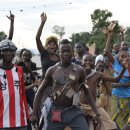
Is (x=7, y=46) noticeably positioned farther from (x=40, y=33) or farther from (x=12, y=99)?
(x=40, y=33)

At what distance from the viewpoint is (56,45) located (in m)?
8.20

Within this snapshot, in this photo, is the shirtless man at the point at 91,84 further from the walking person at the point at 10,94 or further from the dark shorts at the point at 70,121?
the walking person at the point at 10,94

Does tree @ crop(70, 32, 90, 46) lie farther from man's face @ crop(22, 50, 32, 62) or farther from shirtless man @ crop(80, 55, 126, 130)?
shirtless man @ crop(80, 55, 126, 130)

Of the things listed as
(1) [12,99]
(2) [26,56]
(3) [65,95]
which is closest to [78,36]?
(2) [26,56]

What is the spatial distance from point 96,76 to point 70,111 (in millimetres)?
1724

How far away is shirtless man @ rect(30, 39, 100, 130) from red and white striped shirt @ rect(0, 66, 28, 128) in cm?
32

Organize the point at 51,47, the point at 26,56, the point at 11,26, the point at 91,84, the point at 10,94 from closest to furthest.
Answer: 1. the point at 10,94
2. the point at 91,84
3. the point at 11,26
4. the point at 51,47
5. the point at 26,56

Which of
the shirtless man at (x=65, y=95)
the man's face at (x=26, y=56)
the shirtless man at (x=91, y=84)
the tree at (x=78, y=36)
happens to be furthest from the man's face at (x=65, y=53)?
the tree at (x=78, y=36)

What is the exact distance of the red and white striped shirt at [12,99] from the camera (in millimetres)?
5738

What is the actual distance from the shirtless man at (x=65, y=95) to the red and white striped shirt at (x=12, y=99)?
32 centimetres

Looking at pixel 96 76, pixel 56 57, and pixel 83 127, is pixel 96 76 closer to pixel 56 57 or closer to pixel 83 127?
pixel 56 57

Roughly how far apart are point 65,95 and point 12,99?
0.71 m

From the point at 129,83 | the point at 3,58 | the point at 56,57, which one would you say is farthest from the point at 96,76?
the point at 3,58

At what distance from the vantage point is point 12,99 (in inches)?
227
